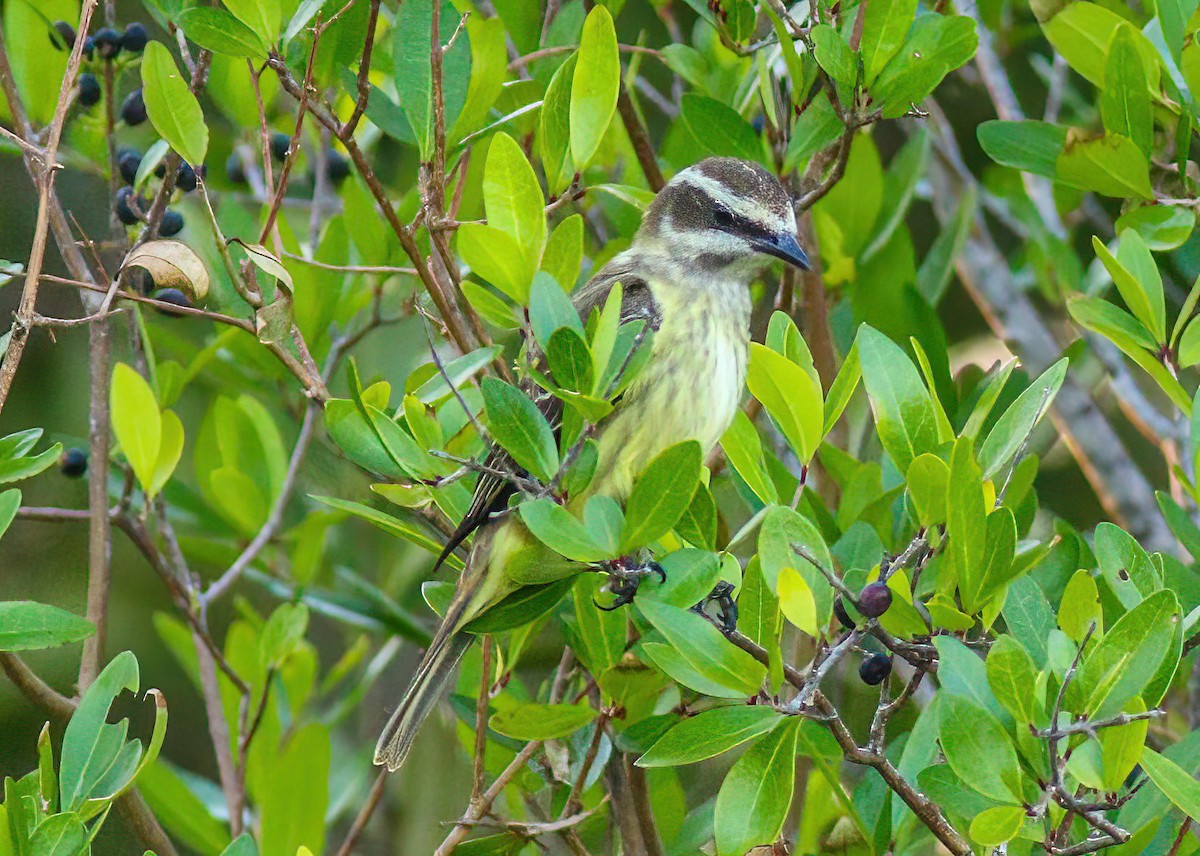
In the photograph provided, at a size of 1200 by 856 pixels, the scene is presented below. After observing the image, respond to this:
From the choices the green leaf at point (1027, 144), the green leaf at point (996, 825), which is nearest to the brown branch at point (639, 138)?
the green leaf at point (1027, 144)

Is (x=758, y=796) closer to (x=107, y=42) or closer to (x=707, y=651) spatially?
(x=707, y=651)

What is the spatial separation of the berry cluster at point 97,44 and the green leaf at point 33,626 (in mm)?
1286

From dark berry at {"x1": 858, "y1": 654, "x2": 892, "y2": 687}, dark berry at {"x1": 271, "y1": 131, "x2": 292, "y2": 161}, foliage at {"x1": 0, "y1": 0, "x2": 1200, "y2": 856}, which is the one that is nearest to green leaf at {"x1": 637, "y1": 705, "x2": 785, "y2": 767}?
foliage at {"x1": 0, "y1": 0, "x2": 1200, "y2": 856}

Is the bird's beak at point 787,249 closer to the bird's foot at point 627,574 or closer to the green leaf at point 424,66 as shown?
the green leaf at point 424,66

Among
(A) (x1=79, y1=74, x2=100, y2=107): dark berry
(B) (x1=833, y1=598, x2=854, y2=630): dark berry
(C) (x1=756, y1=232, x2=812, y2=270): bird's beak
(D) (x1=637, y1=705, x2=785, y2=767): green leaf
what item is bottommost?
(D) (x1=637, y1=705, x2=785, y2=767): green leaf

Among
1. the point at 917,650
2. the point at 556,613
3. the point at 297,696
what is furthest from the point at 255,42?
the point at 297,696

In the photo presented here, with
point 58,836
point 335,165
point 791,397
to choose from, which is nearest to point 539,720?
point 791,397

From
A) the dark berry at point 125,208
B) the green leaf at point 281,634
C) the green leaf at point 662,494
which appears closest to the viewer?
the green leaf at point 662,494

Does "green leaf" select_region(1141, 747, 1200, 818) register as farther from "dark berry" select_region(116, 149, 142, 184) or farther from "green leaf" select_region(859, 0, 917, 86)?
"dark berry" select_region(116, 149, 142, 184)

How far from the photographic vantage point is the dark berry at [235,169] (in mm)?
4047

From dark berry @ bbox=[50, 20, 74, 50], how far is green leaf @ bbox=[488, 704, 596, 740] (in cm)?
→ 186

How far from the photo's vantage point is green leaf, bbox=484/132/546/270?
251 cm

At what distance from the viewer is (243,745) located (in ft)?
11.0

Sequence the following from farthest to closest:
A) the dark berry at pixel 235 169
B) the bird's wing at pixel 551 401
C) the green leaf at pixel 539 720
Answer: the dark berry at pixel 235 169
the bird's wing at pixel 551 401
the green leaf at pixel 539 720
